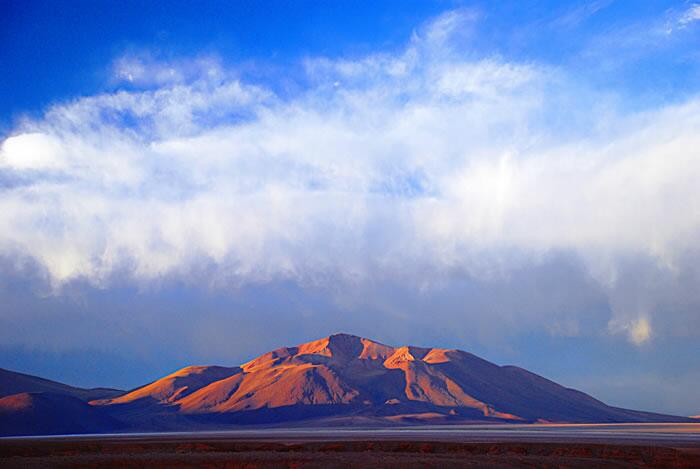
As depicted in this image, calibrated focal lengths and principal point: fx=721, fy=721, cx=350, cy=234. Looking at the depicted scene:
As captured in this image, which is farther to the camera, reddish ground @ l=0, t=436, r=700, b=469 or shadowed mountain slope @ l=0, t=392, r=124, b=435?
shadowed mountain slope @ l=0, t=392, r=124, b=435

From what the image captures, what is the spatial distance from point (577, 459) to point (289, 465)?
22972 mm

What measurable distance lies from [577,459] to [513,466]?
891cm

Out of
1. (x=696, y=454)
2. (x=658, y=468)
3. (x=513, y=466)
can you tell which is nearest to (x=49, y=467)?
(x=513, y=466)

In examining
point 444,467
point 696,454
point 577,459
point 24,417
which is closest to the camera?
point 444,467

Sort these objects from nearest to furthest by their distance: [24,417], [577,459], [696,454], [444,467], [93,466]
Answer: [444,467] → [93,466] → [577,459] → [696,454] → [24,417]

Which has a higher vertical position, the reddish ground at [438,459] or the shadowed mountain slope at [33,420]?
the shadowed mountain slope at [33,420]

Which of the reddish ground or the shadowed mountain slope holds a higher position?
the shadowed mountain slope

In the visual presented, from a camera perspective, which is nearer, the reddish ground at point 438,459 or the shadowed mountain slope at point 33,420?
the reddish ground at point 438,459

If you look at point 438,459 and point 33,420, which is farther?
point 33,420

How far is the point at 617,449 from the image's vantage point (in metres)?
65.6

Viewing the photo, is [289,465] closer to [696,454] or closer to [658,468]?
[658,468]

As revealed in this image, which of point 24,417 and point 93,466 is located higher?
point 24,417

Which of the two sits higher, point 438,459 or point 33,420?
point 33,420

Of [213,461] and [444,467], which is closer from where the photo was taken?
[444,467]
